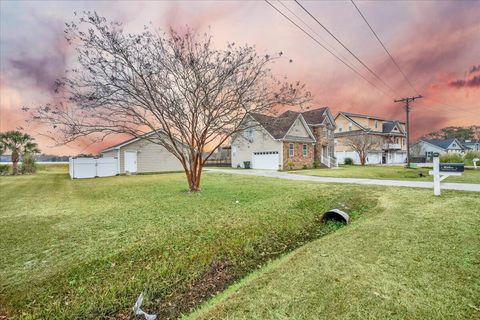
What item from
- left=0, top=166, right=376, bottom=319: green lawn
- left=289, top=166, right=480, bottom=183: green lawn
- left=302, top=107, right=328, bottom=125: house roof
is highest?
left=302, top=107, right=328, bottom=125: house roof

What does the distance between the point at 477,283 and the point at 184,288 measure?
375 cm

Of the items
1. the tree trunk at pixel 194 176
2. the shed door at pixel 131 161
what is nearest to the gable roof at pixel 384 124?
the shed door at pixel 131 161

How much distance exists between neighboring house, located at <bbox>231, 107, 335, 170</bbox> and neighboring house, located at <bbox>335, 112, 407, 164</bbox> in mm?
9788

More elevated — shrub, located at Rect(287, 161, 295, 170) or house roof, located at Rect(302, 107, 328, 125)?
house roof, located at Rect(302, 107, 328, 125)

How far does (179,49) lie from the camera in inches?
367

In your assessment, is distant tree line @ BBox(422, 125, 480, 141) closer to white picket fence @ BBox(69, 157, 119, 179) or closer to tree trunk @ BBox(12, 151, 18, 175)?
white picket fence @ BBox(69, 157, 119, 179)

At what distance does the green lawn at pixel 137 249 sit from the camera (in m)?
3.17

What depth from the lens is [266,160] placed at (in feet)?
86.2

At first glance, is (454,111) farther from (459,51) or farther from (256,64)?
(256,64)

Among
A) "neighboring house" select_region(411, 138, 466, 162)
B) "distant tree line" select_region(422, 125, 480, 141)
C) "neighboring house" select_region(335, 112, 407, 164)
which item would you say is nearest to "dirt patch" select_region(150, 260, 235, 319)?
"neighboring house" select_region(335, 112, 407, 164)

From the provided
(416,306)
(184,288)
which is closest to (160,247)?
(184,288)

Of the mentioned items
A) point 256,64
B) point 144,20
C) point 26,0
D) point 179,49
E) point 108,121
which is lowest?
point 108,121

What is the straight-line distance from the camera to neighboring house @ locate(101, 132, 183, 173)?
2325 centimetres

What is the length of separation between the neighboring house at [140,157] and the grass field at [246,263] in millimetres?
17075
